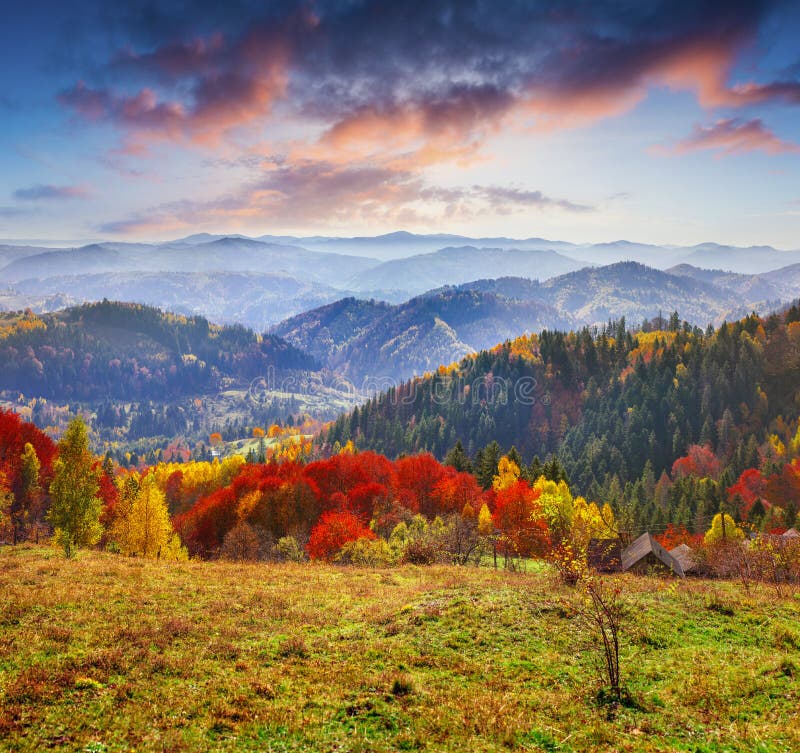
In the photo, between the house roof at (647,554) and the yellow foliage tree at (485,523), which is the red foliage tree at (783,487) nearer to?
the house roof at (647,554)

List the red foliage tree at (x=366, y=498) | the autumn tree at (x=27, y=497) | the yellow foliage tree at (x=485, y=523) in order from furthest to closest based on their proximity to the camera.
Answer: the red foliage tree at (x=366, y=498) < the yellow foliage tree at (x=485, y=523) < the autumn tree at (x=27, y=497)

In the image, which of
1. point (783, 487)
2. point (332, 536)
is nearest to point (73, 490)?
point (332, 536)

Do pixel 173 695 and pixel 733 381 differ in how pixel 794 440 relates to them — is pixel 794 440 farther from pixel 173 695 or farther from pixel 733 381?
pixel 173 695

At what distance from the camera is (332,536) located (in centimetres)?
6550

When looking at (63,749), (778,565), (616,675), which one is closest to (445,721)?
(616,675)

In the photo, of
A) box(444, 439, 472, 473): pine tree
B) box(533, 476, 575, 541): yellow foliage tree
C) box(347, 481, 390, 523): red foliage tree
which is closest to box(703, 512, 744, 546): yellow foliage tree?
box(533, 476, 575, 541): yellow foliage tree

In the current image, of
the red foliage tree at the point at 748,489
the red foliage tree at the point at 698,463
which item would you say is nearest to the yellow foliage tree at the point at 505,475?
the red foliage tree at the point at 748,489

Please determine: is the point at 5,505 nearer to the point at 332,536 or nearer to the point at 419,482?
the point at 332,536

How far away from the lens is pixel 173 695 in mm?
18828

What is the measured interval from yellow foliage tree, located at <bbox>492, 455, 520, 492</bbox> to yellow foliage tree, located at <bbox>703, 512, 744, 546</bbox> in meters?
34.2

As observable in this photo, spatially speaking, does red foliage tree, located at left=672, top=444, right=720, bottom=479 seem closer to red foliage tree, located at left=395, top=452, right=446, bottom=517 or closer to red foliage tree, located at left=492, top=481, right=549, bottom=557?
red foliage tree, located at left=395, top=452, right=446, bottom=517

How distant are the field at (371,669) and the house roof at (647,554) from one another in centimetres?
3241

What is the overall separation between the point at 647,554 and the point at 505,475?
36.8 m

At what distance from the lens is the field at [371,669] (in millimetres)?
16688
